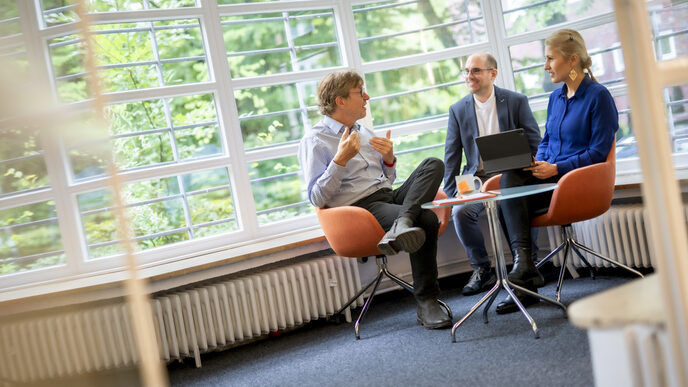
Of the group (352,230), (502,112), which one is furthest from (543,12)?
(352,230)

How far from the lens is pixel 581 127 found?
3346mm

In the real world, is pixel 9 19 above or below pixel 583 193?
above

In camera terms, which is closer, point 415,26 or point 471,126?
point 471,126

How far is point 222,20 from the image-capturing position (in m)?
3.92

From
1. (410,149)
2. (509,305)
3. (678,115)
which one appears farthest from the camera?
(410,149)

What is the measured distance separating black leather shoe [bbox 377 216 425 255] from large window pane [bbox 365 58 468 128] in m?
1.45

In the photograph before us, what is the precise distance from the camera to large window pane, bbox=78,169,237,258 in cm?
372

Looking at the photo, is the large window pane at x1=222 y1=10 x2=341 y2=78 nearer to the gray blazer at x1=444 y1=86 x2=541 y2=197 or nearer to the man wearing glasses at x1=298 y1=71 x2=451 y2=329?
the man wearing glasses at x1=298 y1=71 x2=451 y2=329

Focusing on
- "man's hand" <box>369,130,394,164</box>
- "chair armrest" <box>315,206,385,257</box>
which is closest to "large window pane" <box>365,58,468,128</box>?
"man's hand" <box>369,130,394,164</box>

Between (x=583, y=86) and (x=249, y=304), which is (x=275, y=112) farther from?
(x=583, y=86)

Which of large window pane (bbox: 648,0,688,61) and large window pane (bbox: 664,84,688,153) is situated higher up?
large window pane (bbox: 648,0,688,61)

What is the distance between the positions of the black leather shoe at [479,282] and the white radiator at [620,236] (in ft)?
1.57

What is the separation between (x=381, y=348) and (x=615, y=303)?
1.99 meters

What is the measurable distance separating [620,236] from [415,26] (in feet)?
6.04
